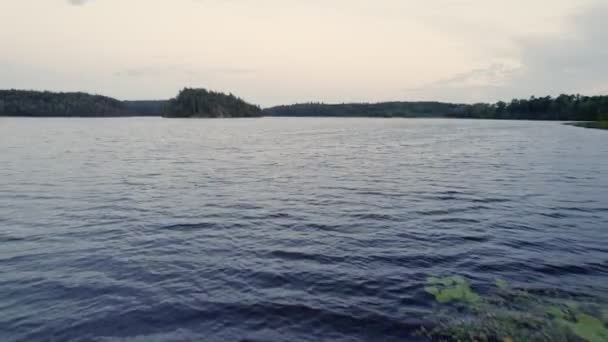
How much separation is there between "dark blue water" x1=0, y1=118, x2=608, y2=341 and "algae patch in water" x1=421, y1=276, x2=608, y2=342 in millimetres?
599

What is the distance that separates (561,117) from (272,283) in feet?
644

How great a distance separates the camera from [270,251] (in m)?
11.3

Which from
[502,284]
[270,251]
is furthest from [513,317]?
[270,251]

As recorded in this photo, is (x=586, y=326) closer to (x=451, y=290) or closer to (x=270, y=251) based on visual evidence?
(x=451, y=290)

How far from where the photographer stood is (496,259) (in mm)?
10758

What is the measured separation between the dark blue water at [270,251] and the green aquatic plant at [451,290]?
443 millimetres

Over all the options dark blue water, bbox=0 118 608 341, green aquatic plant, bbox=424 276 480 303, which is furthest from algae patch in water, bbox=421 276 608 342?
dark blue water, bbox=0 118 608 341

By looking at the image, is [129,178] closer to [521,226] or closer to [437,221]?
[437,221]

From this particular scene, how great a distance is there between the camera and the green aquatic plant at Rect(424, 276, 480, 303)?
832cm

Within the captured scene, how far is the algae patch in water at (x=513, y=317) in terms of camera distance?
665 centimetres

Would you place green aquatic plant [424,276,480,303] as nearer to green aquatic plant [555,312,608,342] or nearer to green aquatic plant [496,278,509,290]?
green aquatic plant [496,278,509,290]

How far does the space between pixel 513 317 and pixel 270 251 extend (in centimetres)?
677

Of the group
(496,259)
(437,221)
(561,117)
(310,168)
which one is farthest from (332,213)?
(561,117)

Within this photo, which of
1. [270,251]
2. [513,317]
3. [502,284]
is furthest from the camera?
[270,251]
